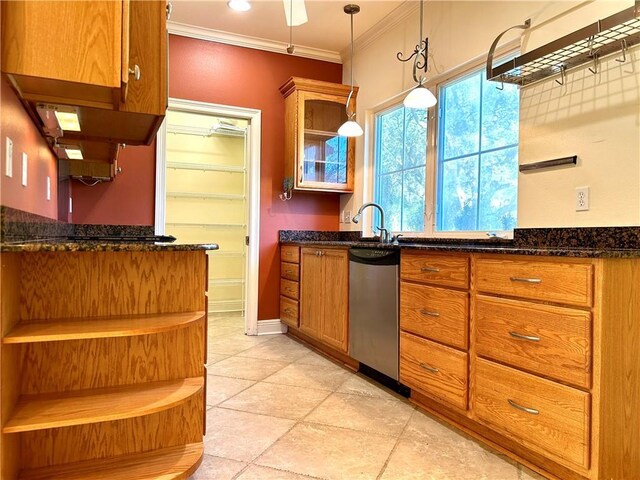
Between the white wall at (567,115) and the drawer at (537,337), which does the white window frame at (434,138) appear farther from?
the drawer at (537,337)

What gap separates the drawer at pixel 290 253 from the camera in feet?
12.7

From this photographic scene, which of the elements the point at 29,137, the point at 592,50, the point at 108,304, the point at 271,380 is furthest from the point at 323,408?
the point at 592,50

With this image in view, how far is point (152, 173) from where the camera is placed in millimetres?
3725

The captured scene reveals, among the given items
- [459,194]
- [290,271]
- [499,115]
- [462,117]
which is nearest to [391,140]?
[462,117]

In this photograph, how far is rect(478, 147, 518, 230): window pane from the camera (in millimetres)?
2537

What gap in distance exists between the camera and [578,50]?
6.33ft

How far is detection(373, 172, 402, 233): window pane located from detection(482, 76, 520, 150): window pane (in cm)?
98

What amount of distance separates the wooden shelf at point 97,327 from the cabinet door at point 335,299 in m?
1.51

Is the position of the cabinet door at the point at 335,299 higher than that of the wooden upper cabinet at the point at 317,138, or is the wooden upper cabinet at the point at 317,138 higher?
the wooden upper cabinet at the point at 317,138

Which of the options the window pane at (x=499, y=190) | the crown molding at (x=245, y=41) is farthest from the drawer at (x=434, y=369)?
the crown molding at (x=245, y=41)

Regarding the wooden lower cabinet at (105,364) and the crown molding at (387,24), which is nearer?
the wooden lower cabinet at (105,364)

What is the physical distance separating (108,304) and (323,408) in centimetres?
129

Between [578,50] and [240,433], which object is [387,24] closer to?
[578,50]

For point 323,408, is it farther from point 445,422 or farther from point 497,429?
point 497,429
